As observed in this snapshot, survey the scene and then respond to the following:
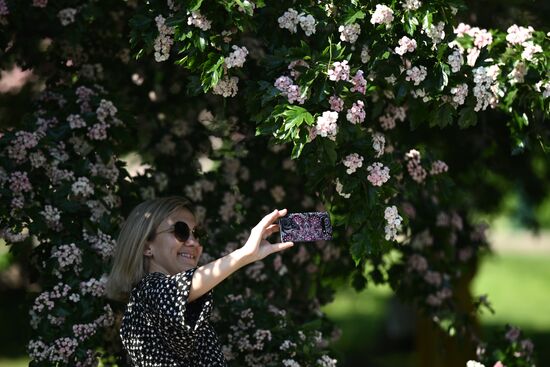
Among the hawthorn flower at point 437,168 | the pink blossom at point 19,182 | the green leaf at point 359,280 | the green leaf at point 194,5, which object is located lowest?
the green leaf at point 359,280

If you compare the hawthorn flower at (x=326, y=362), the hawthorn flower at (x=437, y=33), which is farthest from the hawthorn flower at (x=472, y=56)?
the hawthorn flower at (x=326, y=362)

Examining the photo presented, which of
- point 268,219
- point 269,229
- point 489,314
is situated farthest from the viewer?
point 489,314

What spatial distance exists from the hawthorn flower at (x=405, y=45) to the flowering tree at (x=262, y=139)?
0.13 ft

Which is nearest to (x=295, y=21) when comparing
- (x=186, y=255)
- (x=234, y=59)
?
(x=234, y=59)

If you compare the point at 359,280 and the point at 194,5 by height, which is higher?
the point at 194,5

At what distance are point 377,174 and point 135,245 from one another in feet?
3.49

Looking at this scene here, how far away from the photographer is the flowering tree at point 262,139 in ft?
14.0

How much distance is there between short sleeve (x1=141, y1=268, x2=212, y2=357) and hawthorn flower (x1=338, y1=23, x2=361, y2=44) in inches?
49.9

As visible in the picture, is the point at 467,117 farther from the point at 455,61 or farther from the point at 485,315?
the point at 485,315

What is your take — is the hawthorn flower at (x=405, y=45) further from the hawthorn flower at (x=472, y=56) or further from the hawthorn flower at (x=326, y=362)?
the hawthorn flower at (x=326, y=362)

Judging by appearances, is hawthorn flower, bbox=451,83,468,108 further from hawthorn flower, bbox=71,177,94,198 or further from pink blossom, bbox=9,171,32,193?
pink blossom, bbox=9,171,32,193

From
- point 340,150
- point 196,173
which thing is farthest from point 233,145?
point 340,150

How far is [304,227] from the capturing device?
13.4 ft

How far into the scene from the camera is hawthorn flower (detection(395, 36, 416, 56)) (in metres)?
4.30
